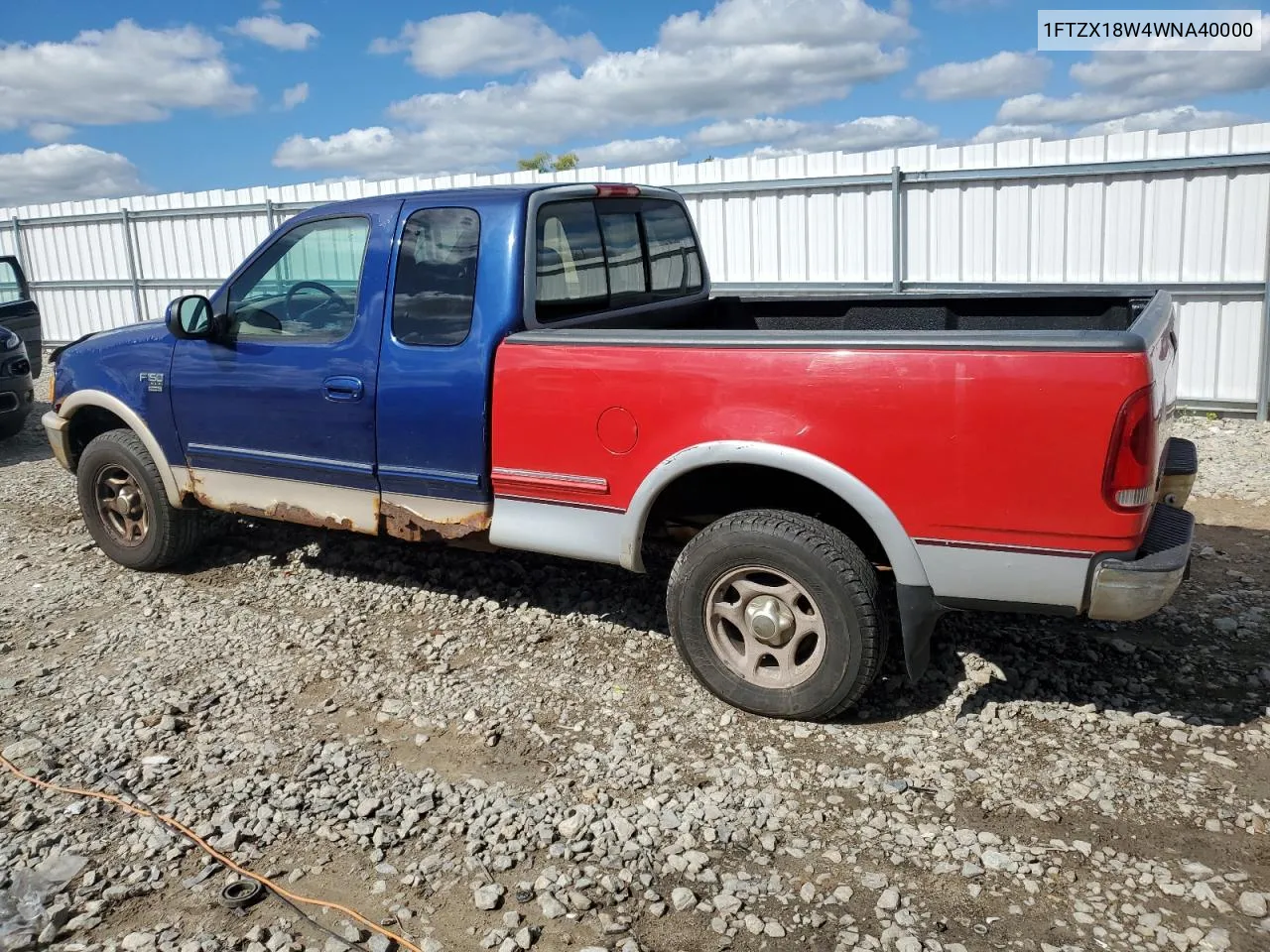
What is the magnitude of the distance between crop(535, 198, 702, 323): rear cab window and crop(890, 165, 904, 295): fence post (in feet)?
17.8

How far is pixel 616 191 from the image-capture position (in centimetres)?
499

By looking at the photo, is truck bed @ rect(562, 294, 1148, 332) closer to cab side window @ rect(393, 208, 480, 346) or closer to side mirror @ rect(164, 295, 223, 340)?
cab side window @ rect(393, 208, 480, 346)

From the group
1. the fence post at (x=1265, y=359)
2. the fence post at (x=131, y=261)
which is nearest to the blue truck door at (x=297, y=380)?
the fence post at (x=1265, y=359)

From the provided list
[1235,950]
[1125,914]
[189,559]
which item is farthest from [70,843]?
[1235,950]

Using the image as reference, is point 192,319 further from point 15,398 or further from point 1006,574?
point 15,398

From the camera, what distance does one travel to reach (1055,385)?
125 inches

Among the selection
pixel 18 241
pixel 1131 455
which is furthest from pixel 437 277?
pixel 18 241

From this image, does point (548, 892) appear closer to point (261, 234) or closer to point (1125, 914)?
point (1125, 914)

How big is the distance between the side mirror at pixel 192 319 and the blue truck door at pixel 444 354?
110cm

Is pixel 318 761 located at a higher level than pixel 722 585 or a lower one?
lower

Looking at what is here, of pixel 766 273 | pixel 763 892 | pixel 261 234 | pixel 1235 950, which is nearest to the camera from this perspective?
pixel 1235 950

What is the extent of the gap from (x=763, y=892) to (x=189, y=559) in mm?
4145

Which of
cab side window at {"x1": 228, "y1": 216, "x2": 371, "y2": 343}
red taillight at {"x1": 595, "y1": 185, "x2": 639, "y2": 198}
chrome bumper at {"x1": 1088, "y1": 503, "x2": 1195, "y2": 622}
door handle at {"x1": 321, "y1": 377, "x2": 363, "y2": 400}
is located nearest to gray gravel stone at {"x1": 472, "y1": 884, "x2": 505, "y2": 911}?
chrome bumper at {"x1": 1088, "y1": 503, "x2": 1195, "y2": 622}

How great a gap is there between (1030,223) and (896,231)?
127 cm
